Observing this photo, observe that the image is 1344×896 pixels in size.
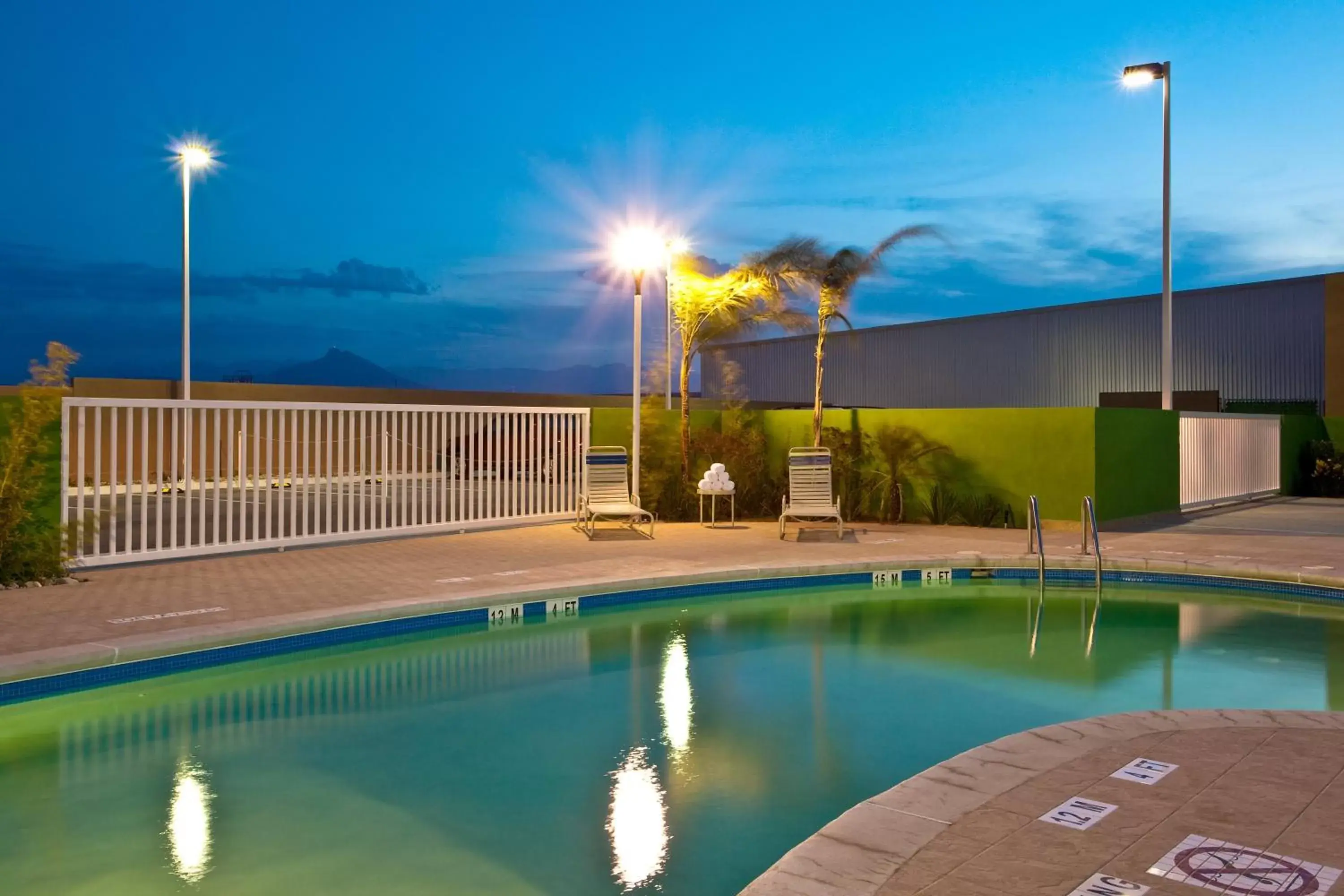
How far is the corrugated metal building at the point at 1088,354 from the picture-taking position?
25109 mm

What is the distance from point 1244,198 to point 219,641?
3193 centimetres

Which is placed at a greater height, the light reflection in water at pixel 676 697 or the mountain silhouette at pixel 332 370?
the mountain silhouette at pixel 332 370

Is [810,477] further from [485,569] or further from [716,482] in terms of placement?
[485,569]

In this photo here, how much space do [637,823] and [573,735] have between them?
1274 mm

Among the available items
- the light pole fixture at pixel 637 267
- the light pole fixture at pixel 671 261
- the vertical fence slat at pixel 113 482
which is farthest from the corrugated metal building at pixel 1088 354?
the vertical fence slat at pixel 113 482

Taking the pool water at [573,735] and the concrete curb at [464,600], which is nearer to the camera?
the pool water at [573,735]

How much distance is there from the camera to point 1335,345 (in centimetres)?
2450

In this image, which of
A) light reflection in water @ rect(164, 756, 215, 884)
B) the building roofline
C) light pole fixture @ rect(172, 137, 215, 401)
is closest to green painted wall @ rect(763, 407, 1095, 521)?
the building roofline

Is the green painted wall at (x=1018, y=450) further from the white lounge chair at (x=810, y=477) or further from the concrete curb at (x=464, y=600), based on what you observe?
the concrete curb at (x=464, y=600)

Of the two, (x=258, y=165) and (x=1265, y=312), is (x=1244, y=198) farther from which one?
(x=258, y=165)

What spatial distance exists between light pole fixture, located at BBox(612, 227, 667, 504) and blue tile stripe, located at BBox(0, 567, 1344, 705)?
408 cm

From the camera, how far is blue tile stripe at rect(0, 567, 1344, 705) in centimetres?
582

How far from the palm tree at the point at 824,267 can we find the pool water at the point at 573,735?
692 centimetres

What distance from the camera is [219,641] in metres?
6.38
